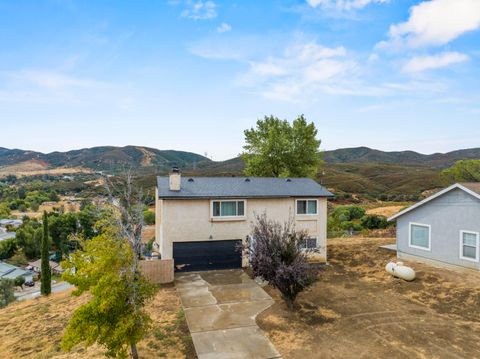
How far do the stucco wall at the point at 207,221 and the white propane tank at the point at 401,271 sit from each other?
515 centimetres

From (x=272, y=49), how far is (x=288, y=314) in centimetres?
2291

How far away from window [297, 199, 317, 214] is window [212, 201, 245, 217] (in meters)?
4.18

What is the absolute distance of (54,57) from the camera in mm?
30703

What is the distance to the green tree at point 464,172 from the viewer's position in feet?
161

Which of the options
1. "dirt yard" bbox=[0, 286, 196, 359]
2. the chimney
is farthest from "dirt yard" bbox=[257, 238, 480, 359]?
the chimney

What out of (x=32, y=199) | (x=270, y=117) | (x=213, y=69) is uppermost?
(x=213, y=69)

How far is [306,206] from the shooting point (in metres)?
22.6

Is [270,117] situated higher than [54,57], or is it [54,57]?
[54,57]

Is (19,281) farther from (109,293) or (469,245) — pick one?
(469,245)

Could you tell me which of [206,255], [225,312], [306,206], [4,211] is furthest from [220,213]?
[4,211]

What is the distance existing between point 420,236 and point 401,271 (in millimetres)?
3908

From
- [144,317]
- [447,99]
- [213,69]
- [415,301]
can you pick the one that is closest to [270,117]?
[213,69]

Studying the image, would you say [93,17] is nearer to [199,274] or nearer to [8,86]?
[199,274]

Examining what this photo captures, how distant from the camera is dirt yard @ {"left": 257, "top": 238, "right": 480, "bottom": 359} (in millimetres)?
10609
